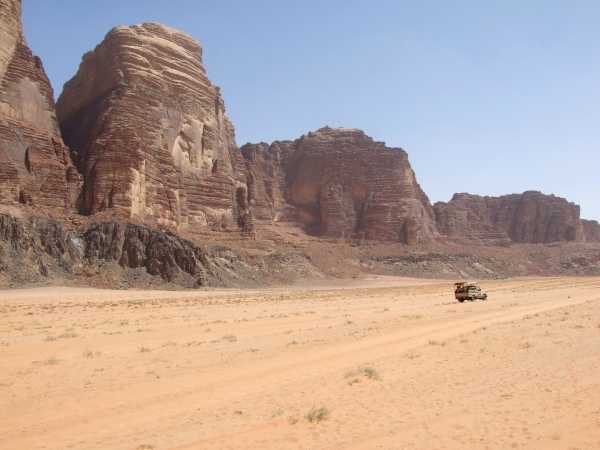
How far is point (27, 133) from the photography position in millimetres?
54000

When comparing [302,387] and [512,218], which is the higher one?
[512,218]

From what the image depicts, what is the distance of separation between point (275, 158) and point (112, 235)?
70670 mm

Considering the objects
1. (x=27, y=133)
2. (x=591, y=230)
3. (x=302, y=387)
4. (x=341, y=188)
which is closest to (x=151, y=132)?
(x=27, y=133)

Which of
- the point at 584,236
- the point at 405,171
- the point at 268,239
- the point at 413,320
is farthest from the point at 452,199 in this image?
the point at 413,320

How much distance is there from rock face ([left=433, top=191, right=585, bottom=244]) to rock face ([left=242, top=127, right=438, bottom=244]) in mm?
11745

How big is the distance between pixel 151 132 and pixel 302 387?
61.8 metres

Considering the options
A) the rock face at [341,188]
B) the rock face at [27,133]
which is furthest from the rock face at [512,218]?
the rock face at [27,133]

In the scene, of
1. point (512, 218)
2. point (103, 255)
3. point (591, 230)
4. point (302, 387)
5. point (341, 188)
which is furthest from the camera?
point (591, 230)

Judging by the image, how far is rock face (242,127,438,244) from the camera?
103250mm

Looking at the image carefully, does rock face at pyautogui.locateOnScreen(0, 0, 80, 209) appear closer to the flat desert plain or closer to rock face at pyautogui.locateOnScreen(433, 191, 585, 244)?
the flat desert plain

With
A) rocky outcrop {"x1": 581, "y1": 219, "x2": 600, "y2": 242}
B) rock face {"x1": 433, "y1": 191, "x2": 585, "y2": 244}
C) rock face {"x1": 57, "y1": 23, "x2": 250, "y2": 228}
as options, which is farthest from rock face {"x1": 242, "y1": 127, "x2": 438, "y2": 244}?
rocky outcrop {"x1": 581, "y1": 219, "x2": 600, "y2": 242}

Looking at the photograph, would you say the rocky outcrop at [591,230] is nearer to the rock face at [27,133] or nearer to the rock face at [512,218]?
the rock face at [512,218]

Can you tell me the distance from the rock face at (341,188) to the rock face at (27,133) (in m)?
45.5

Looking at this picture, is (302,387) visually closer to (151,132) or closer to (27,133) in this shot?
(27,133)
